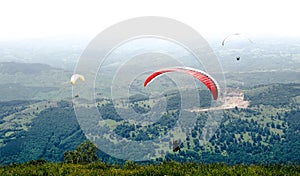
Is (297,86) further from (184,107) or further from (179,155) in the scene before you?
(179,155)

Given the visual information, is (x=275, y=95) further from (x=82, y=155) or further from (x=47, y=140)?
(x=82, y=155)

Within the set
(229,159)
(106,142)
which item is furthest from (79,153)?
(106,142)

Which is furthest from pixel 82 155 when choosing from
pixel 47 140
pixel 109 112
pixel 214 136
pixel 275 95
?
pixel 275 95

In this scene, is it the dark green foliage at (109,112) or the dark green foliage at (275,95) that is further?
the dark green foliage at (275,95)

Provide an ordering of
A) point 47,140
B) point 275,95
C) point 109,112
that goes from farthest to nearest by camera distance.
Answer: point 275,95, point 109,112, point 47,140

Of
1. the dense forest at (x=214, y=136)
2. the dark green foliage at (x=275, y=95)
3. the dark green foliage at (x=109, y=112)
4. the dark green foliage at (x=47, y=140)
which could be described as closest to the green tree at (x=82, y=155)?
the dense forest at (x=214, y=136)

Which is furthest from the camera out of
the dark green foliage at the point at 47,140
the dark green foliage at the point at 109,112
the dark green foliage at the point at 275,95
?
the dark green foliage at the point at 275,95

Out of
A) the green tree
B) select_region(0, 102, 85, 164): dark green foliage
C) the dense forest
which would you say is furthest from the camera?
select_region(0, 102, 85, 164): dark green foliage

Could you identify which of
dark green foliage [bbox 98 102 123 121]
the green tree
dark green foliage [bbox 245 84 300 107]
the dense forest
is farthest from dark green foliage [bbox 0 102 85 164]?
dark green foliage [bbox 245 84 300 107]

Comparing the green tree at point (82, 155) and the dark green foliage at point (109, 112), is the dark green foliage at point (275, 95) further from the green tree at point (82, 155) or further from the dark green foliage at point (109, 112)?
the green tree at point (82, 155)

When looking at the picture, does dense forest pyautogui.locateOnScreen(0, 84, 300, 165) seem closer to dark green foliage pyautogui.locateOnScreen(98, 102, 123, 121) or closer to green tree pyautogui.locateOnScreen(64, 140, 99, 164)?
dark green foliage pyautogui.locateOnScreen(98, 102, 123, 121)

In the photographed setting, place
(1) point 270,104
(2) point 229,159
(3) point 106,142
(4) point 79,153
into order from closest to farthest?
1. (4) point 79,153
2. (2) point 229,159
3. (3) point 106,142
4. (1) point 270,104
